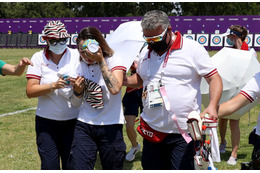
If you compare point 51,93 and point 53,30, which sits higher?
point 53,30

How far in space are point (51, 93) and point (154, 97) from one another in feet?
3.43

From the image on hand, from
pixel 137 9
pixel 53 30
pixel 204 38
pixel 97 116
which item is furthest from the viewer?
pixel 137 9

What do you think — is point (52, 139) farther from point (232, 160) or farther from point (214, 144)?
point (232, 160)

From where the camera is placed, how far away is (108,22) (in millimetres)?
29859

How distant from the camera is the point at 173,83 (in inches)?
113

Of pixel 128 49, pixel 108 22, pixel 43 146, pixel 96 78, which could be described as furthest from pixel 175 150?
A: pixel 108 22

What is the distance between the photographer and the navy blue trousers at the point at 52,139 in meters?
3.40

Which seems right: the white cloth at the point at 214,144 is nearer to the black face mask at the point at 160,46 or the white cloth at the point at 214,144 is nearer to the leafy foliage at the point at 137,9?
the black face mask at the point at 160,46

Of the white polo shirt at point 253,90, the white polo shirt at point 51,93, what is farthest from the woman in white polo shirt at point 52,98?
the white polo shirt at point 253,90

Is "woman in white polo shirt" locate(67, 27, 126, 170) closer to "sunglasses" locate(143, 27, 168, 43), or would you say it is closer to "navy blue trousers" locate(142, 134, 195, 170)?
"navy blue trousers" locate(142, 134, 195, 170)

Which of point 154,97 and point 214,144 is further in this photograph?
point 154,97

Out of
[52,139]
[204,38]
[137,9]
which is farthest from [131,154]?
[137,9]

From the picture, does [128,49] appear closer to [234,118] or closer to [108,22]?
[234,118]

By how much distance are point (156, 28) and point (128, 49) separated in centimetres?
190
